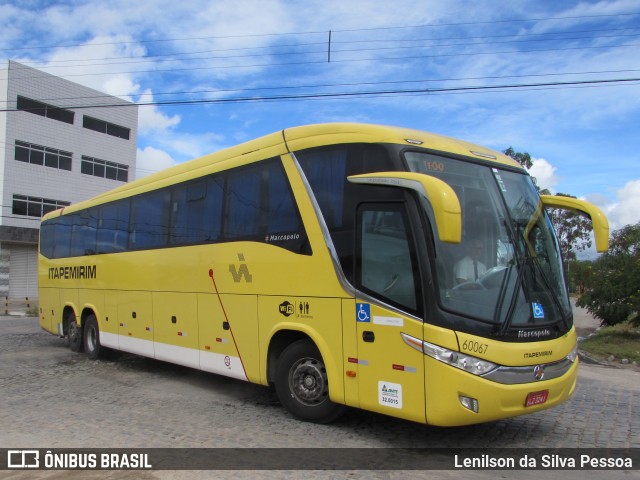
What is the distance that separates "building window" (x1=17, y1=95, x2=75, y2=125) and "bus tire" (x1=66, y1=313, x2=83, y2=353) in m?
24.8

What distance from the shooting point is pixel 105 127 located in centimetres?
4044

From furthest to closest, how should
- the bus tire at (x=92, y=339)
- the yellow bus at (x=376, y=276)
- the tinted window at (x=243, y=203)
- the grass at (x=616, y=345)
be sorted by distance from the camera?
1. the grass at (x=616, y=345)
2. the bus tire at (x=92, y=339)
3. the tinted window at (x=243, y=203)
4. the yellow bus at (x=376, y=276)

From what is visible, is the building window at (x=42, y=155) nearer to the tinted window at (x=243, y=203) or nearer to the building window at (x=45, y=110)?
the building window at (x=45, y=110)

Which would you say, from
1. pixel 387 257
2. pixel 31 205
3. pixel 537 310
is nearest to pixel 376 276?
pixel 387 257

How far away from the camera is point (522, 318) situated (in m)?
5.23

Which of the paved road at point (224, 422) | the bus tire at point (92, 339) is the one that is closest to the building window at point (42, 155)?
the bus tire at point (92, 339)

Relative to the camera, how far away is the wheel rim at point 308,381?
623 centimetres

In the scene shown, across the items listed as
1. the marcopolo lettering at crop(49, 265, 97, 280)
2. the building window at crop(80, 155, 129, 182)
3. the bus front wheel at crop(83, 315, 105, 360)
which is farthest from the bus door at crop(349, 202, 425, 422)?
the building window at crop(80, 155, 129, 182)

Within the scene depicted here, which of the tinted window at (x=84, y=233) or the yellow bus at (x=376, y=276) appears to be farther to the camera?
the tinted window at (x=84, y=233)

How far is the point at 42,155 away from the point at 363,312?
35773 mm

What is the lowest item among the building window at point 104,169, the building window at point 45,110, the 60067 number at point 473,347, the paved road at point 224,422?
the paved road at point 224,422

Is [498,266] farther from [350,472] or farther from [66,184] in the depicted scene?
[66,184]

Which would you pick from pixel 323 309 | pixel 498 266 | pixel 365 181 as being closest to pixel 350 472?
pixel 323 309

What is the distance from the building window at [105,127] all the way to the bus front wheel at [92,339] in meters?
30.9
